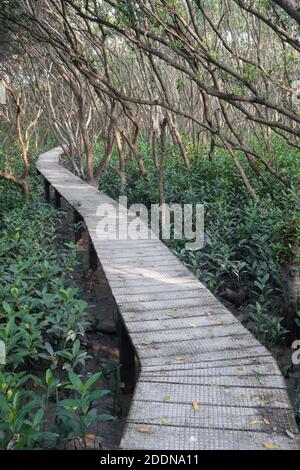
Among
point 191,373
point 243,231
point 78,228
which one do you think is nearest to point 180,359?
point 191,373

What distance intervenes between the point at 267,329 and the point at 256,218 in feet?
7.10

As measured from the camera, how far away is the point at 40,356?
3629 millimetres

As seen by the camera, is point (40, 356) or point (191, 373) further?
point (40, 356)

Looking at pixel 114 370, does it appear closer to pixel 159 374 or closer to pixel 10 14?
pixel 159 374

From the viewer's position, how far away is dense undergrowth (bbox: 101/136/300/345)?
189 inches

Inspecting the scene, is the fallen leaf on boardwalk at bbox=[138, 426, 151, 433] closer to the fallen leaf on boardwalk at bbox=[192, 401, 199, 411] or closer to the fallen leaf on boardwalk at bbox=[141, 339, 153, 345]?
the fallen leaf on boardwalk at bbox=[192, 401, 199, 411]

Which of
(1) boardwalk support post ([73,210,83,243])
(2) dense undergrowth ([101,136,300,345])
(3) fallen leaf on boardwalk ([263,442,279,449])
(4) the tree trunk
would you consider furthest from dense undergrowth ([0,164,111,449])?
(4) the tree trunk

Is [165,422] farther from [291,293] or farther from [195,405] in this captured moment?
[291,293]

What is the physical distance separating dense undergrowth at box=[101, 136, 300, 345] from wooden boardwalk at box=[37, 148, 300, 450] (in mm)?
697

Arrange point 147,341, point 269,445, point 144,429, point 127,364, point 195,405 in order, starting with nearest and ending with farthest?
point 269,445
point 144,429
point 195,405
point 147,341
point 127,364

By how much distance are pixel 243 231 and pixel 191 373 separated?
3.53 m

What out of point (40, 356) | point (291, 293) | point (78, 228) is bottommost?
point (40, 356)
